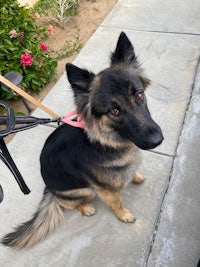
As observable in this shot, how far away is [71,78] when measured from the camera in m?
2.21

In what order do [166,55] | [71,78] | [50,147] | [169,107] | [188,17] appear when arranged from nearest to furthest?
[71,78] < [50,147] < [169,107] < [166,55] < [188,17]

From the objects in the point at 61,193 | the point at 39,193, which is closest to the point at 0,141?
the point at 61,193

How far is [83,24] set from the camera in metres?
5.49

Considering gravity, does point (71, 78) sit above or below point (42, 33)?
above

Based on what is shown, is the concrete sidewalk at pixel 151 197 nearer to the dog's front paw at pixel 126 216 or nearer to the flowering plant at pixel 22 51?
the dog's front paw at pixel 126 216

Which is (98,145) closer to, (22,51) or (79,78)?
(79,78)

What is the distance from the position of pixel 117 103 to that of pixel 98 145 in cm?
47

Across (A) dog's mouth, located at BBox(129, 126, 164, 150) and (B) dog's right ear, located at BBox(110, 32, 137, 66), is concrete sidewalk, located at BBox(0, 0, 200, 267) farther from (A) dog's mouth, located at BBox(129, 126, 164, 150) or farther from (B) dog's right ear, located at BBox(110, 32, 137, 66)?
(B) dog's right ear, located at BBox(110, 32, 137, 66)

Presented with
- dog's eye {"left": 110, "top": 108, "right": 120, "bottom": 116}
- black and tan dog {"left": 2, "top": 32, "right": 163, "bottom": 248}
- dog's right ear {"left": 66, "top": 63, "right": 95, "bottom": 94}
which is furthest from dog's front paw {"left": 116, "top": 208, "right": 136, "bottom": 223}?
dog's right ear {"left": 66, "top": 63, "right": 95, "bottom": 94}

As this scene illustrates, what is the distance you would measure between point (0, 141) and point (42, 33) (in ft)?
12.5

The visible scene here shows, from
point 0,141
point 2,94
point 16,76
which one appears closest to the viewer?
point 0,141

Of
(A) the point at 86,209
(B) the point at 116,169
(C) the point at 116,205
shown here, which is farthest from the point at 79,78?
(A) the point at 86,209

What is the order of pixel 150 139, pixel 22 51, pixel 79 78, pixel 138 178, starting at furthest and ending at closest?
pixel 22 51 → pixel 138 178 → pixel 79 78 → pixel 150 139

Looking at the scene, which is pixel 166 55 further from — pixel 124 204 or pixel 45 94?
pixel 124 204
